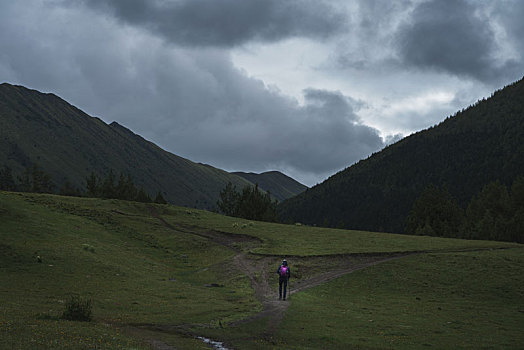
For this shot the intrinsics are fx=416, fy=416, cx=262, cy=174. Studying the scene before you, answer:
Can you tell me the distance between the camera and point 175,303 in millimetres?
33000

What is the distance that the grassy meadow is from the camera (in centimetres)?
2289

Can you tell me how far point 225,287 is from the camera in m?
43.2

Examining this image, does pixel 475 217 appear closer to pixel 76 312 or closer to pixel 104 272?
pixel 104 272

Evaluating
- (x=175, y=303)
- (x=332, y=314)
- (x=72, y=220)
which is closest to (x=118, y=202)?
(x=72, y=220)

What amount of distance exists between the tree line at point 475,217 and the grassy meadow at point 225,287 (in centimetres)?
4201

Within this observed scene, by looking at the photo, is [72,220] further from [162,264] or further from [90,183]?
[90,183]

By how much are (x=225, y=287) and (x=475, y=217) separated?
97657 mm

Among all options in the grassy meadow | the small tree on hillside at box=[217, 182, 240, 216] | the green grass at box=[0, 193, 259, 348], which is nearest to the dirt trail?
the grassy meadow

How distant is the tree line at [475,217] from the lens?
97.2m

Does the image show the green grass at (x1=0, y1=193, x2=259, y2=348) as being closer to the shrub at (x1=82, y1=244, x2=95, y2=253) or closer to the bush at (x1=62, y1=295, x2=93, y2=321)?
the shrub at (x1=82, y1=244, x2=95, y2=253)

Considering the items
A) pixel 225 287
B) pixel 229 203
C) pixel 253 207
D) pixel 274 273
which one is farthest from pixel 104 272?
pixel 229 203

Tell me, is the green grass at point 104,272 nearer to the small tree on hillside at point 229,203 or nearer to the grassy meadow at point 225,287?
the grassy meadow at point 225,287

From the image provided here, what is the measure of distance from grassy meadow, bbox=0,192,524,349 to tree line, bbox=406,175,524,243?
42.0 m

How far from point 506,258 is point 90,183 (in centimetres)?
12297
